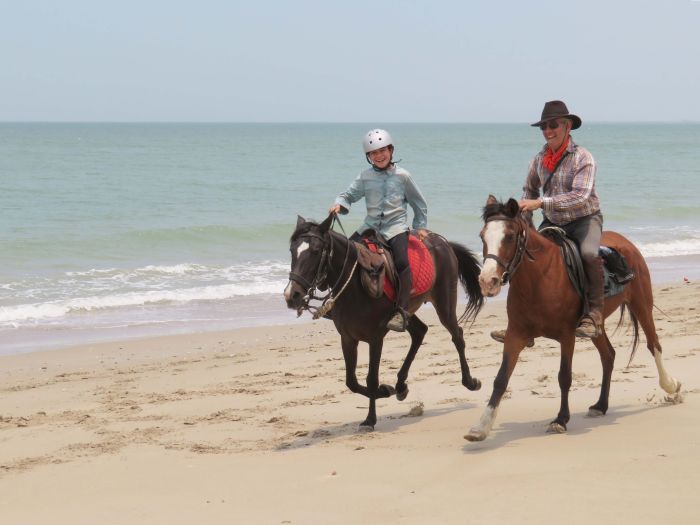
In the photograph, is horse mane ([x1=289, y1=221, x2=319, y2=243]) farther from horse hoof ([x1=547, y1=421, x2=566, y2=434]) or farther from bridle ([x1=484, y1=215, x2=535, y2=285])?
horse hoof ([x1=547, y1=421, x2=566, y2=434])

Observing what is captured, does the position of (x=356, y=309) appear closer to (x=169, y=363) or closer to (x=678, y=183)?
(x=169, y=363)

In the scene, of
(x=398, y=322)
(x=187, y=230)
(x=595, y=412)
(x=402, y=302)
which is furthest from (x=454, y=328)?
(x=187, y=230)

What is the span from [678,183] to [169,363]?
39.4 m

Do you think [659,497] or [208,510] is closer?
[659,497]

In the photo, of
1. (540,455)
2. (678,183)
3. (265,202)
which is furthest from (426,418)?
(678,183)

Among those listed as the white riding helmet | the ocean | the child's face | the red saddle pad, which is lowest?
the ocean

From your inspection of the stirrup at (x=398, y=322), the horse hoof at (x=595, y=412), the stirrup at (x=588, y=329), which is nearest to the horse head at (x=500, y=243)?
the stirrup at (x=588, y=329)

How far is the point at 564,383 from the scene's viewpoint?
23.2ft

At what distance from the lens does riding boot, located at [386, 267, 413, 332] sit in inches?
301

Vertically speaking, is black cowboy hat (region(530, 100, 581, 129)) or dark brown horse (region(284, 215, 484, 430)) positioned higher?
black cowboy hat (region(530, 100, 581, 129))

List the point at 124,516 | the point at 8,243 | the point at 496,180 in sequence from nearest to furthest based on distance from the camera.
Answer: the point at 124,516
the point at 8,243
the point at 496,180

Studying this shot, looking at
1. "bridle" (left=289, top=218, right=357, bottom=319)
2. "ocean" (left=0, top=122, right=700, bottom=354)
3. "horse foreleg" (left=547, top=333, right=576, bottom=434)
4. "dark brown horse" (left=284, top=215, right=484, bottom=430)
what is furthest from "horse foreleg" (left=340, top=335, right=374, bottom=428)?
"ocean" (left=0, top=122, right=700, bottom=354)

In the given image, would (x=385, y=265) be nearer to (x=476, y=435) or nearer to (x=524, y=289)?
(x=524, y=289)

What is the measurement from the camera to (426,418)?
26.4ft
